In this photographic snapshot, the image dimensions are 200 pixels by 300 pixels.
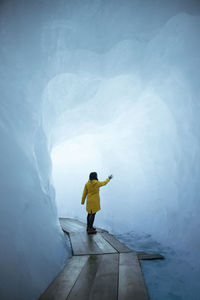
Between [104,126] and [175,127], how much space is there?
→ 304 cm

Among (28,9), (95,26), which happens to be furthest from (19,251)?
(95,26)

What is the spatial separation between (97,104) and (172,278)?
3.95 meters

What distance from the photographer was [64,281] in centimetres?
184

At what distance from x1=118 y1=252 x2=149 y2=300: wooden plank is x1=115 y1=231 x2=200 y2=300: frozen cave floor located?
0.33 ft

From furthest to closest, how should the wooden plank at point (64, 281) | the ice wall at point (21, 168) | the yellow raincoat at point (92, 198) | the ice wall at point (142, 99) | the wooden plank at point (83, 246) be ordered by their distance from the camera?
1. the yellow raincoat at point (92, 198)
2. the wooden plank at point (83, 246)
3. the ice wall at point (142, 99)
4. the wooden plank at point (64, 281)
5. the ice wall at point (21, 168)

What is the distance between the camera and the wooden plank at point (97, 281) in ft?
5.27

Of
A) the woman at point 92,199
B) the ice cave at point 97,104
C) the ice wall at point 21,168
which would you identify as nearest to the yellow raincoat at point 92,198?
the woman at point 92,199

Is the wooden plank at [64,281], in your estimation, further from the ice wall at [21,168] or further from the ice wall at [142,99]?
the ice wall at [142,99]

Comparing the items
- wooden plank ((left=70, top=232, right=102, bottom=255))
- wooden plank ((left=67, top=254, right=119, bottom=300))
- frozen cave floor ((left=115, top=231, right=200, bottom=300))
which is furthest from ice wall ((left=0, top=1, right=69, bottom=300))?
frozen cave floor ((left=115, top=231, right=200, bottom=300))

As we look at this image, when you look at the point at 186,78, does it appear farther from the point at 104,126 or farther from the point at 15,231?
the point at 104,126

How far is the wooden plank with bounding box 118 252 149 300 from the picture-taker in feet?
5.24

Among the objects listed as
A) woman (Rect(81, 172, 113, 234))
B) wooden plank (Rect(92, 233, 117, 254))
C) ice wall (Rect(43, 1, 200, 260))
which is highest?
ice wall (Rect(43, 1, 200, 260))

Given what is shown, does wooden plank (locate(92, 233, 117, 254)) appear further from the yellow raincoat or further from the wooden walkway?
the yellow raincoat

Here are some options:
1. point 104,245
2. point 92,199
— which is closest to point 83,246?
point 104,245
